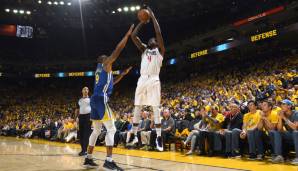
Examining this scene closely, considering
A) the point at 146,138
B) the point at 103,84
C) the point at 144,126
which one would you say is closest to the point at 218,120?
the point at 146,138

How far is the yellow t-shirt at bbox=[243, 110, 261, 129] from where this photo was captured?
7.35 m

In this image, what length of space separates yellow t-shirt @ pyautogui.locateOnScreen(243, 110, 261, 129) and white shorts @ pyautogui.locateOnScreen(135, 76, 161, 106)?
3132mm

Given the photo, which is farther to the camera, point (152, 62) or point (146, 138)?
point (146, 138)

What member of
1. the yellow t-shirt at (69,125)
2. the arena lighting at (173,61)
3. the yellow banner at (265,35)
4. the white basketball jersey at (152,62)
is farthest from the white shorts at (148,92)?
the arena lighting at (173,61)

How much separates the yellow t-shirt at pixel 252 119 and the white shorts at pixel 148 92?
3.13 metres

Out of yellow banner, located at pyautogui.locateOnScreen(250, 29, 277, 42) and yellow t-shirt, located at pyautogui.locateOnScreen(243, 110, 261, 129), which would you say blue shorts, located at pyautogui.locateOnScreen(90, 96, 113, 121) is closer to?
yellow t-shirt, located at pyautogui.locateOnScreen(243, 110, 261, 129)

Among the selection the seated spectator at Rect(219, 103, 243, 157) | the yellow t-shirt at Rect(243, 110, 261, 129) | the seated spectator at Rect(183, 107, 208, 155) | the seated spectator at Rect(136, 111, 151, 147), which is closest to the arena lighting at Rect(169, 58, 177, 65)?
the seated spectator at Rect(136, 111, 151, 147)

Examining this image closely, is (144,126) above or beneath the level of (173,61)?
beneath

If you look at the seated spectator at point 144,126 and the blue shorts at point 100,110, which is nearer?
the blue shorts at point 100,110

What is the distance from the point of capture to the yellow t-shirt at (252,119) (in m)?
7.35

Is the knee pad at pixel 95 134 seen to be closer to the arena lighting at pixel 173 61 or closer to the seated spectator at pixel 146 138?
the seated spectator at pixel 146 138

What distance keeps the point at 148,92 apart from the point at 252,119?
11.1 feet

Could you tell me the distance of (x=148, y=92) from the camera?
541cm

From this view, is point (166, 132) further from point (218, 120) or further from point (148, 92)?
point (148, 92)
